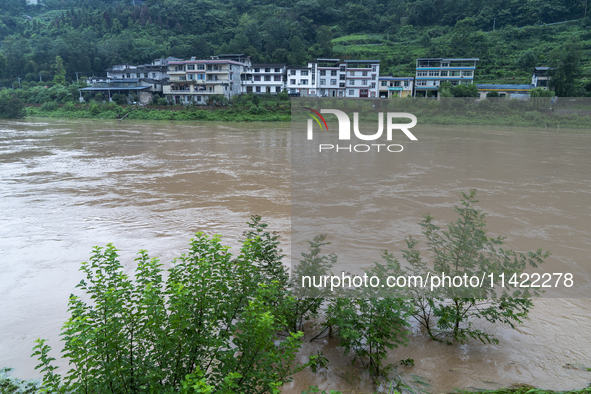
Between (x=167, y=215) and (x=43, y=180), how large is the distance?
525 centimetres

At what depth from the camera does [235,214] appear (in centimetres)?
754

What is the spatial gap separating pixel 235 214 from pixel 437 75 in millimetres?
33959

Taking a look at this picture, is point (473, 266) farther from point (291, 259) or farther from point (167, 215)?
point (167, 215)

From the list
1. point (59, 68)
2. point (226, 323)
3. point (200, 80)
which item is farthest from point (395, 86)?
point (226, 323)

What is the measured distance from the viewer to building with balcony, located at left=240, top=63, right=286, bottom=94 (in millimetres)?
36906

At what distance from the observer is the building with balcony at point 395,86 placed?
35.4 metres

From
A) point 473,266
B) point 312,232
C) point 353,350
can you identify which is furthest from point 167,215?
point 473,266

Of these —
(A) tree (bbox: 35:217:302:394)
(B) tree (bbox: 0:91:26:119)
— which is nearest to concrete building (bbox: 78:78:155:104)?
(B) tree (bbox: 0:91:26:119)

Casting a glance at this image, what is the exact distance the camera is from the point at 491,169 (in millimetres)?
12086

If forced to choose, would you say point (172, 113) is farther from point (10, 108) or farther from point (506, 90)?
point (506, 90)

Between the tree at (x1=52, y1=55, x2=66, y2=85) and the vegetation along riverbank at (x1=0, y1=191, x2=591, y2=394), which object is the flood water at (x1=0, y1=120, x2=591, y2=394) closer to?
the vegetation along riverbank at (x1=0, y1=191, x2=591, y2=394)

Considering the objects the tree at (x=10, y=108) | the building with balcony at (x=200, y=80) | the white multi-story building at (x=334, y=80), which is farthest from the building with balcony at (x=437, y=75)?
the tree at (x=10, y=108)

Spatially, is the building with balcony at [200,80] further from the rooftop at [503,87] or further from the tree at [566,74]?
the tree at [566,74]

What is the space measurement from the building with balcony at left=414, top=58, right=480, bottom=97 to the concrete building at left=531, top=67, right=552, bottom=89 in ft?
16.1
